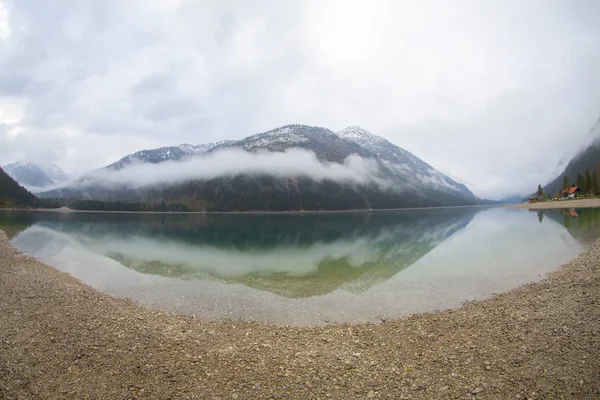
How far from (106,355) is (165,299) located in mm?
10111

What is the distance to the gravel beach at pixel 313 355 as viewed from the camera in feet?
30.1

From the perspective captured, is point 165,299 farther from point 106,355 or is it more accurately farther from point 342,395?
point 342,395

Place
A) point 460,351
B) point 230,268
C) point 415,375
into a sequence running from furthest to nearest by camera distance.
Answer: point 230,268, point 460,351, point 415,375

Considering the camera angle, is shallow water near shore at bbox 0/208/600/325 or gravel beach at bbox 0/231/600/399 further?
shallow water near shore at bbox 0/208/600/325

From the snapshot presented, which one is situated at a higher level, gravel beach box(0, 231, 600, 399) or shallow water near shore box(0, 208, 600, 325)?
gravel beach box(0, 231, 600, 399)

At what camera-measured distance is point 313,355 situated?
11.5 m

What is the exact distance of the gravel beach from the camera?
361 inches

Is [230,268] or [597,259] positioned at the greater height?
[597,259]

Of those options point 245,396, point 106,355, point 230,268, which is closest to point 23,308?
point 106,355

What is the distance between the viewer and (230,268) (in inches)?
1298

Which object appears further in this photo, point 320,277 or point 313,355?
point 320,277

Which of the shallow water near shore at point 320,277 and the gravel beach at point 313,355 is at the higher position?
the gravel beach at point 313,355

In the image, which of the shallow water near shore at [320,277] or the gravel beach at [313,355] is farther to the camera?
the shallow water near shore at [320,277]

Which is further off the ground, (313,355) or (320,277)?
(313,355)
